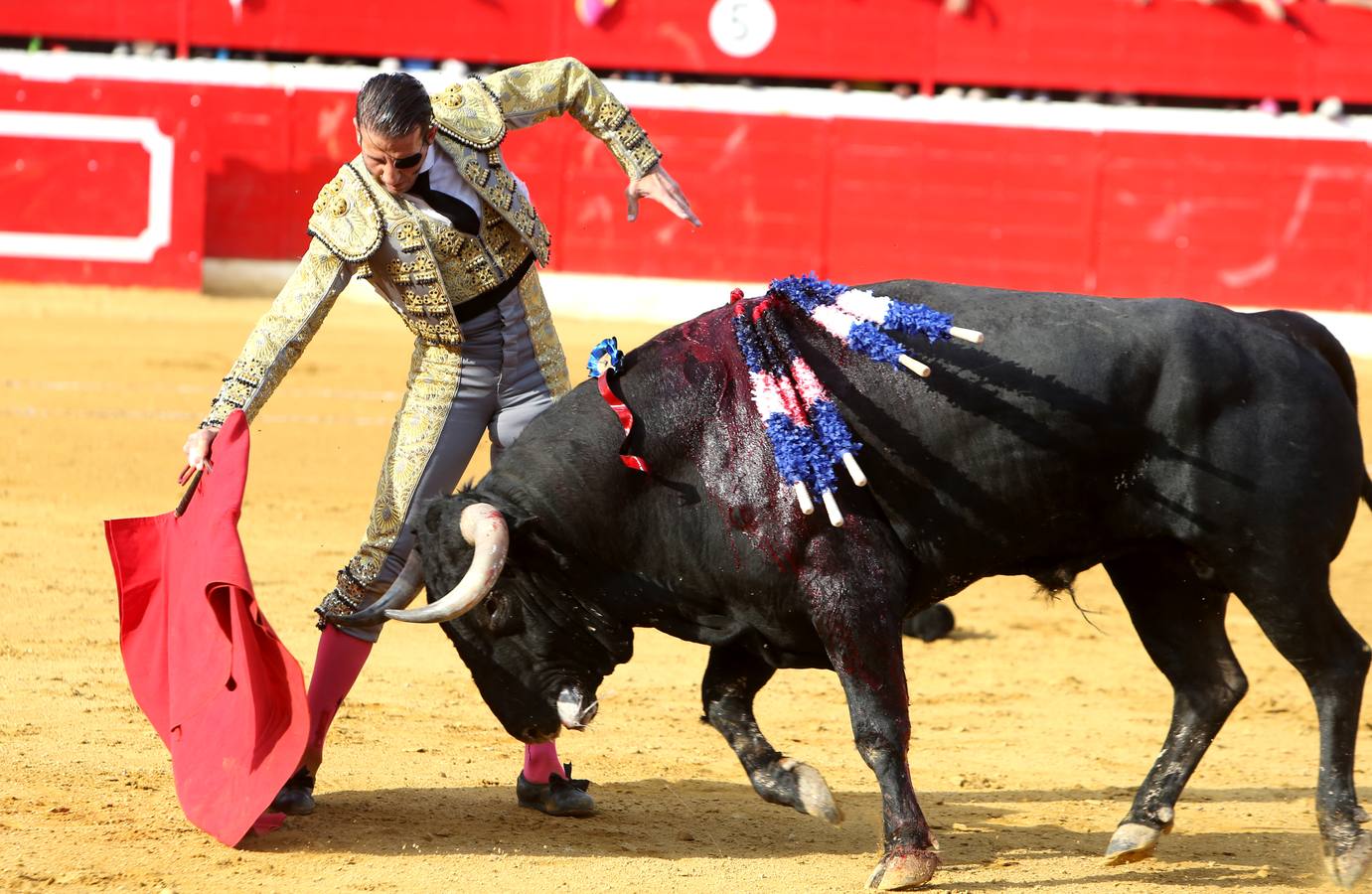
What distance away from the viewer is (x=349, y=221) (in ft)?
10.4

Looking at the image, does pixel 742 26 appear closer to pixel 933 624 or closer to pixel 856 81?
pixel 856 81

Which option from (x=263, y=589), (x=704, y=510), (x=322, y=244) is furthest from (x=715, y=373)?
(x=263, y=589)

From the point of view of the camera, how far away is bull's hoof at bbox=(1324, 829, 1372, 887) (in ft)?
10.3

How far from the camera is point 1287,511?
3098 mm

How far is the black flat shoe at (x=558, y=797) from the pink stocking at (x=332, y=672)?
0.43m

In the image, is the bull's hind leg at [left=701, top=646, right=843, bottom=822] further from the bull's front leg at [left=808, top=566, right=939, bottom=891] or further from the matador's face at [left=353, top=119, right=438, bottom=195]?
the matador's face at [left=353, top=119, right=438, bottom=195]

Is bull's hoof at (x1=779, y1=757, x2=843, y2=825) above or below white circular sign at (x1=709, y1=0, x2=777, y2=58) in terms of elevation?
below

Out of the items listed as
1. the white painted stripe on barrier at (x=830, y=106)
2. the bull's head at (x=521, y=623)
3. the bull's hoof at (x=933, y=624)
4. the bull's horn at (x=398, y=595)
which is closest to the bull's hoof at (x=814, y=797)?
the bull's head at (x=521, y=623)

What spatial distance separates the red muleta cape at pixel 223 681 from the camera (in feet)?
9.97

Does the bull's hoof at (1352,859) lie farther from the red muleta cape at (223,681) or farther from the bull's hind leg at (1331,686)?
the red muleta cape at (223,681)

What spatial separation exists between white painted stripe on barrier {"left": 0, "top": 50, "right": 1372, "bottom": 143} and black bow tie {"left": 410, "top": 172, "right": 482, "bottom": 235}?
31.1ft

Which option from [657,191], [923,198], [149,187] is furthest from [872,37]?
[657,191]

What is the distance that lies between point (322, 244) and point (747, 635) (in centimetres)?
107

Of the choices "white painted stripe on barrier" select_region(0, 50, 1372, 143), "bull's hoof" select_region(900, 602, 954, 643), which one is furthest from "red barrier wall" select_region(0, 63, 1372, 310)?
"bull's hoof" select_region(900, 602, 954, 643)
